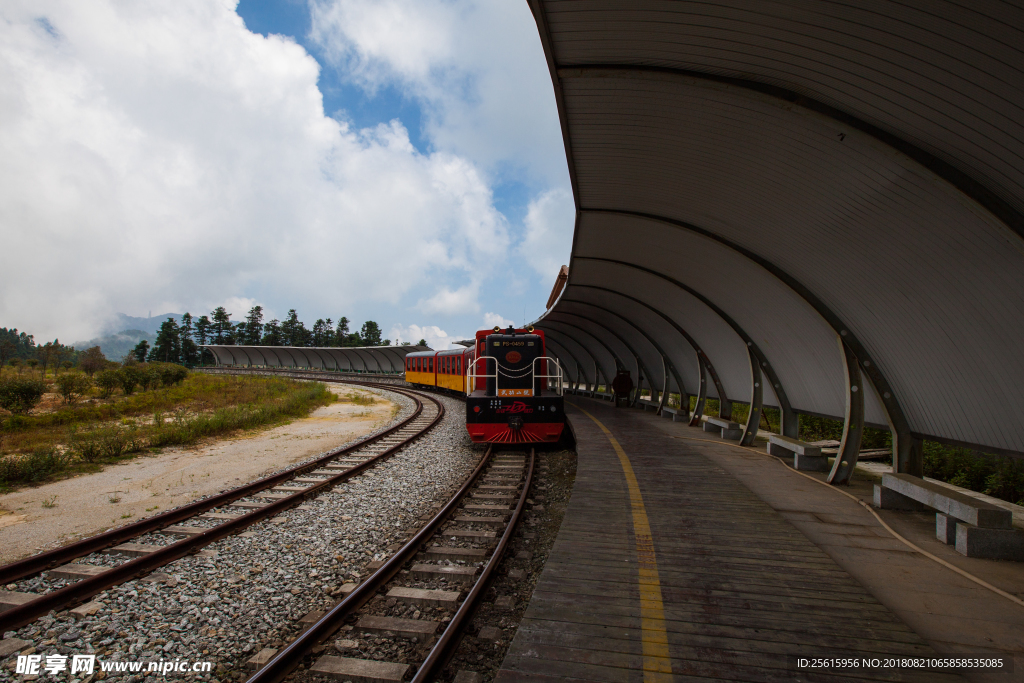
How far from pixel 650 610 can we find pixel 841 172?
4426 millimetres

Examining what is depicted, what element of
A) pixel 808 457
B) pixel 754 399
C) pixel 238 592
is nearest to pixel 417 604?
pixel 238 592

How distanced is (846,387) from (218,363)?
83.0 m

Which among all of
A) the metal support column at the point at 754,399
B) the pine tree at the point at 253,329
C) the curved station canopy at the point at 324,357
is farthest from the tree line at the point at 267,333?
the metal support column at the point at 754,399

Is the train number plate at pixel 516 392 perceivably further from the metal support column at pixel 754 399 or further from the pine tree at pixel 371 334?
the pine tree at pixel 371 334

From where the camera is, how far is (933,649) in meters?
3.01

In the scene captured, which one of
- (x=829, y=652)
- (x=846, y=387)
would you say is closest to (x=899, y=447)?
(x=846, y=387)

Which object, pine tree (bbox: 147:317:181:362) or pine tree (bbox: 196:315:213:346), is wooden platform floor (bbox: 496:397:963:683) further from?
pine tree (bbox: 196:315:213:346)

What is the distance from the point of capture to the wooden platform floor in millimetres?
2832

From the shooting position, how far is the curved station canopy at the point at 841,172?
129 inches

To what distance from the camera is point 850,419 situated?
269 inches

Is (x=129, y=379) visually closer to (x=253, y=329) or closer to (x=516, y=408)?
(x=516, y=408)

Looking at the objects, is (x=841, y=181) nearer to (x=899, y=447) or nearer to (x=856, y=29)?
(x=856, y=29)

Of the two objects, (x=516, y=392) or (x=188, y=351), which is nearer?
(x=516, y=392)

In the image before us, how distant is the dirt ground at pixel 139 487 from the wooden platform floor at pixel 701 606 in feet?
19.8
